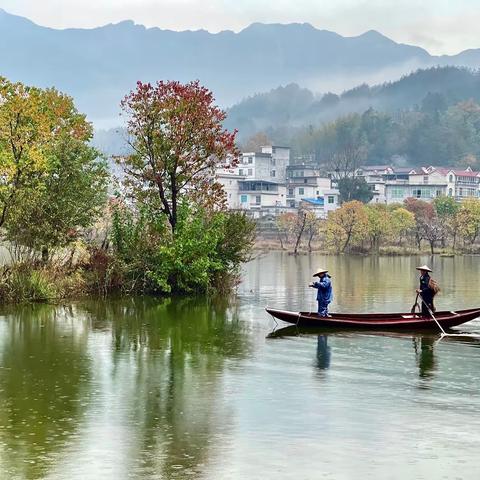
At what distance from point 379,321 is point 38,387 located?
455 inches

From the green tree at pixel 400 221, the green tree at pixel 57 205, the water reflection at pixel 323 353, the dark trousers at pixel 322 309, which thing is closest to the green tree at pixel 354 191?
the green tree at pixel 400 221

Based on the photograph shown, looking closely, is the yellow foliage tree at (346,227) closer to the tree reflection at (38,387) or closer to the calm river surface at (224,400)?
the calm river surface at (224,400)

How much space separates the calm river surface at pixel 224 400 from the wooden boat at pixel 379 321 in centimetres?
51

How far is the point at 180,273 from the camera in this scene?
34.4m

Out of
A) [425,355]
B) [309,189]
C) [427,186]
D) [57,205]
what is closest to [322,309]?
[425,355]

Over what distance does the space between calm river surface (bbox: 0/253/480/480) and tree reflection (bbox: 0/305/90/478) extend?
0.04 m

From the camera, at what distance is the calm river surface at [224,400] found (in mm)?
12352

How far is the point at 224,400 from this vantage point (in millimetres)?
16188

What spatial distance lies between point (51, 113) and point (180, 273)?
421 inches

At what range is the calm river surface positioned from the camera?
12.4 metres

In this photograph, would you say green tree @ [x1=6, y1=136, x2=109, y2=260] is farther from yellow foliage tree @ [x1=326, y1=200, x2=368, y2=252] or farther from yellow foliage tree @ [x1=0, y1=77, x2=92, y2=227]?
yellow foliage tree @ [x1=326, y1=200, x2=368, y2=252]

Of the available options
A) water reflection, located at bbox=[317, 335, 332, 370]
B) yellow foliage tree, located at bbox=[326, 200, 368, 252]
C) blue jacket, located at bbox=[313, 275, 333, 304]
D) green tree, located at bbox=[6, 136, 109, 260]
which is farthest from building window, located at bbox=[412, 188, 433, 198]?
water reflection, located at bbox=[317, 335, 332, 370]

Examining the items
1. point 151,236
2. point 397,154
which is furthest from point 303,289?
point 397,154

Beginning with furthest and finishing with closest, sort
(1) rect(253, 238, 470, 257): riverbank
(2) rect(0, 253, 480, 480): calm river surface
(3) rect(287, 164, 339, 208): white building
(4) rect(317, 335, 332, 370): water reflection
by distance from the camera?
(3) rect(287, 164, 339, 208): white building → (1) rect(253, 238, 470, 257): riverbank → (4) rect(317, 335, 332, 370): water reflection → (2) rect(0, 253, 480, 480): calm river surface
